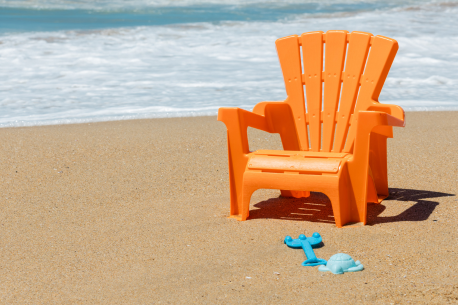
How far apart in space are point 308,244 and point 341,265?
0.27 meters

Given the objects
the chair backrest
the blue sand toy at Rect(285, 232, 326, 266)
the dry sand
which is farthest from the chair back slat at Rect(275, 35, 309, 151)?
the blue sand toy at Rect(285, 232, 326, 266)

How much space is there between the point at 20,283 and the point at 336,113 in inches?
87.7

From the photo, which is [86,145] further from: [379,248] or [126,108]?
[379,248]

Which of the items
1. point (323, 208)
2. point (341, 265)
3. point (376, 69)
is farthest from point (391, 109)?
point (341, 265)

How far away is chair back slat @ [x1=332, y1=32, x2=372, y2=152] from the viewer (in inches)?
131

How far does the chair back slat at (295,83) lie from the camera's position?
3.53 meters

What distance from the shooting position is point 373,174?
343 centimetres

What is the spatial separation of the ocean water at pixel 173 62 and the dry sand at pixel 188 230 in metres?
1.74

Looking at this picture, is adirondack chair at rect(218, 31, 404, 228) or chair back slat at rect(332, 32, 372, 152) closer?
adirondack chair at rect(218, 31, 404, 228)

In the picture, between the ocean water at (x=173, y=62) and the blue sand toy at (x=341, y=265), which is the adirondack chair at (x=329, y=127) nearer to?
the blue sand toy at (x=341, y=265)

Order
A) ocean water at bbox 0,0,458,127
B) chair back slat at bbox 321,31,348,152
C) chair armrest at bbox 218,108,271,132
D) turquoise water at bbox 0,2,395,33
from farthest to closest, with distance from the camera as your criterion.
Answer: turquoise water at bbox 0,2,395,33, ocean water at bbox 0,0,458,127, chair back slat at bbox 321,31,348,152, chair armrest at bbox 218,108,271,132

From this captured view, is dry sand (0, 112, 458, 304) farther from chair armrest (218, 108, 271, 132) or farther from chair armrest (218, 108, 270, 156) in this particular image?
chair armrest (218, 108, 271, 132)

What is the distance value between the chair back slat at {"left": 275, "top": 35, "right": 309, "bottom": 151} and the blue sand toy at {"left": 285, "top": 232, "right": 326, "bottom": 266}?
0.98 metres

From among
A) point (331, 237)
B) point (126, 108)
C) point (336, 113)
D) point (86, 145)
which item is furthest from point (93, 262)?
point (126, 108)
